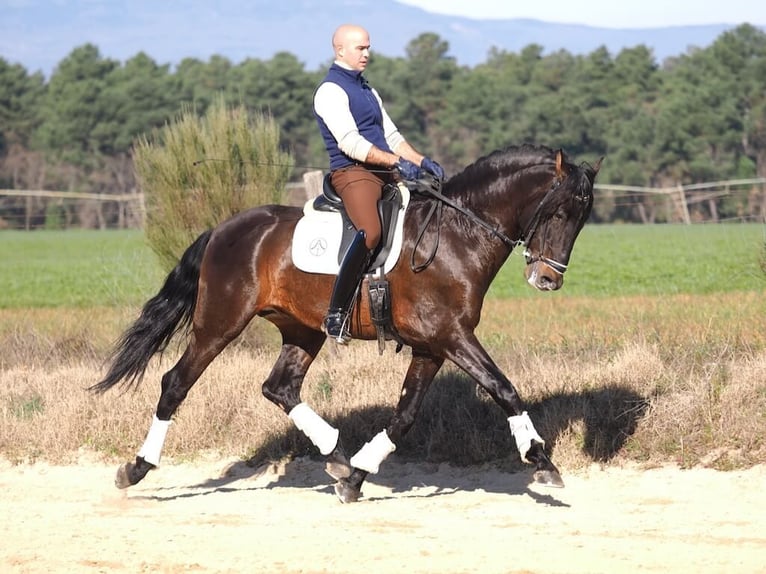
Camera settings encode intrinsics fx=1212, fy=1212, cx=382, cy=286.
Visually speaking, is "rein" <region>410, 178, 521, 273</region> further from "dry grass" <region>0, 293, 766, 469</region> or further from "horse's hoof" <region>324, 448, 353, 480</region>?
"dry grass" <region>0, 293, 766, 469</region>

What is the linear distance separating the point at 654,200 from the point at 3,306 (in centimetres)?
3469

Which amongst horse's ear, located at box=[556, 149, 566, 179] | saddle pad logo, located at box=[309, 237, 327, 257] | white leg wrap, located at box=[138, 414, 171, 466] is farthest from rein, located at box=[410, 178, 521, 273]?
white leg wrap, located at box=[138, 414, 171, 466]

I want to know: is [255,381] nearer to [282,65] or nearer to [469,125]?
[469,125]

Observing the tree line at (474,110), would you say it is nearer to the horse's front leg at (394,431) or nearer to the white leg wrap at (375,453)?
the horse's front leg at (394,431)

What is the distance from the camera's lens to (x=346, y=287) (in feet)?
24.8

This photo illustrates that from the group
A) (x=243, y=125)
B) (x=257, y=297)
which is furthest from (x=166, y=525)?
(x=243, y=125)

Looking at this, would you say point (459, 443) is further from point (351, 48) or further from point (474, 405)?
point (351, 48)

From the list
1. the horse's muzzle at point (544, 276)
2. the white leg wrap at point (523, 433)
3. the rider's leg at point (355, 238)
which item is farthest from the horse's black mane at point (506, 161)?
the white leg wrap at point (523, 433)

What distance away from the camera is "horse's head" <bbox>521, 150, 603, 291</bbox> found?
706 centimetres

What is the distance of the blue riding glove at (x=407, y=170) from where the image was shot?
743cm

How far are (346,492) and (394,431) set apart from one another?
0.51m

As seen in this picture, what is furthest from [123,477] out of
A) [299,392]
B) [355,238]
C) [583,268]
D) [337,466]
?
[583,268]

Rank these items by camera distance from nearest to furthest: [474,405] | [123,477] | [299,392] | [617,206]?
[123,477] → [299,392] → [474,405] → [617,206]

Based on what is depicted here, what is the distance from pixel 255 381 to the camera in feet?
32.8
